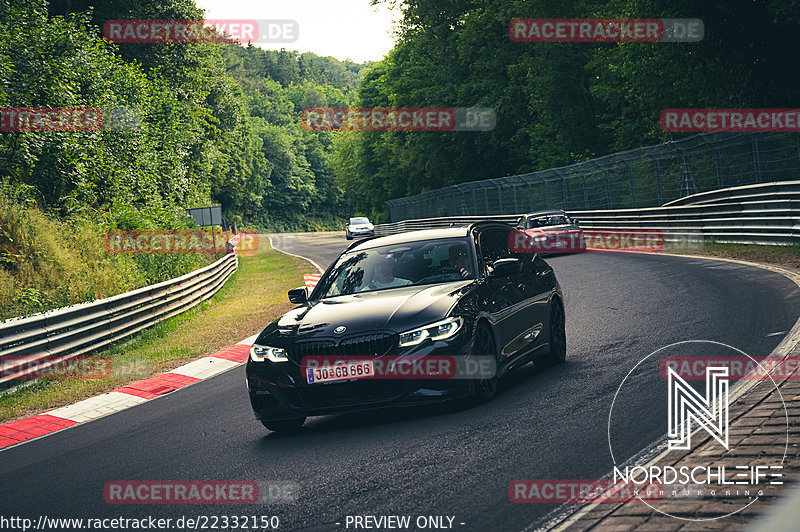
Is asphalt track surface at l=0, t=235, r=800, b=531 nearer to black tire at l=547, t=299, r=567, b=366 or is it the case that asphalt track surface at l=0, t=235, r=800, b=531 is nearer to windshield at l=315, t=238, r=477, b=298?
black tire at l=547, t=299, r=567, b=366

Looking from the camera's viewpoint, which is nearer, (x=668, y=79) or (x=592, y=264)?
(x=592, y=264)

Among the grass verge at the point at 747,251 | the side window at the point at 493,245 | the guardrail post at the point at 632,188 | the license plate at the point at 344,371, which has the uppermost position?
the guardrail post at the point at 632,188

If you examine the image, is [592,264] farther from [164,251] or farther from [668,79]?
[668,79]

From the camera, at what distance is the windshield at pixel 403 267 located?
26.2 feet

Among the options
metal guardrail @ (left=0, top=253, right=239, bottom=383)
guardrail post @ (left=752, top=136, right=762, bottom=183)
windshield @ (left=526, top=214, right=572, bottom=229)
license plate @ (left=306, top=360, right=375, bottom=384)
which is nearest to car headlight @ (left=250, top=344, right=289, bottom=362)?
license plate @ (left=306, top=360, right=375, bottom=384)

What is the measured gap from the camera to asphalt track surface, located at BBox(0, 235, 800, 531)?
496cm

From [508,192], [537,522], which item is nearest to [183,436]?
[537,522]

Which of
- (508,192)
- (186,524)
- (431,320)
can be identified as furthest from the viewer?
(508,192)

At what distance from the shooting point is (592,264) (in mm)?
21703

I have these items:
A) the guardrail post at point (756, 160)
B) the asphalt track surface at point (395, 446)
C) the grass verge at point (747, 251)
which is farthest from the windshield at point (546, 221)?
the asphalt track surface at point (395, 446)

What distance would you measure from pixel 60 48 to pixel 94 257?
948 cm

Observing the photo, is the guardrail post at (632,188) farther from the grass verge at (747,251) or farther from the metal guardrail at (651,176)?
the grass verge at (747,251)

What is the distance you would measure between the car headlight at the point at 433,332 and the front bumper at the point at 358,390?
0.16 feet

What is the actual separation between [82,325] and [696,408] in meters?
9.99
